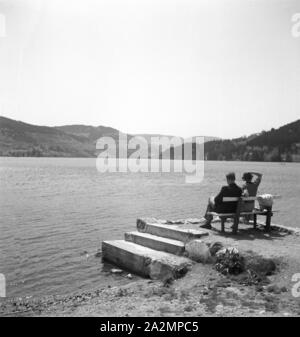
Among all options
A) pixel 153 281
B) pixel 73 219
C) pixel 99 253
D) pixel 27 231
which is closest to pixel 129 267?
pixel 153 281

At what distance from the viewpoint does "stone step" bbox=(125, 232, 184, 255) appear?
499 inches

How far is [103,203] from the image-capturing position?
36.2m

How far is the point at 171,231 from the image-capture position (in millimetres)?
13922

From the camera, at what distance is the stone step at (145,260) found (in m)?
11.2

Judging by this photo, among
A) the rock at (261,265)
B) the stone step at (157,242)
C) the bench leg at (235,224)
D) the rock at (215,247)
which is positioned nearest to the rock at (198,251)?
the rock at (215,247)

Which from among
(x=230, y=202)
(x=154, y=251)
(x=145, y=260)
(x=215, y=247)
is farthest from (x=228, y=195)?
(x=145, y=260)

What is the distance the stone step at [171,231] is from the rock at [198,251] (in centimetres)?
64

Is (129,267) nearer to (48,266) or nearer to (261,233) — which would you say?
(48,266)

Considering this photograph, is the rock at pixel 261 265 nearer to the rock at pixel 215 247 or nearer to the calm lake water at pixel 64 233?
the rock at pixel 215 247

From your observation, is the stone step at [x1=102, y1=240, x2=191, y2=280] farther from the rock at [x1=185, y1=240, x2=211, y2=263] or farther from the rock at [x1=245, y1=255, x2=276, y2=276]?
the rock at [x1=245, y1=255, x2=276, y2=276]

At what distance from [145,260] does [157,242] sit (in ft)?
3.99

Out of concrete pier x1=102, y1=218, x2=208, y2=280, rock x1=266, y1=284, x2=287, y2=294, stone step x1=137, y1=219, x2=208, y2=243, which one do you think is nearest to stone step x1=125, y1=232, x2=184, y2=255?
concrete pier x1=102, y1=218, x2=208, y2=280

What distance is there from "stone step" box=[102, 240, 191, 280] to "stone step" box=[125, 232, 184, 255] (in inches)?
9.1
